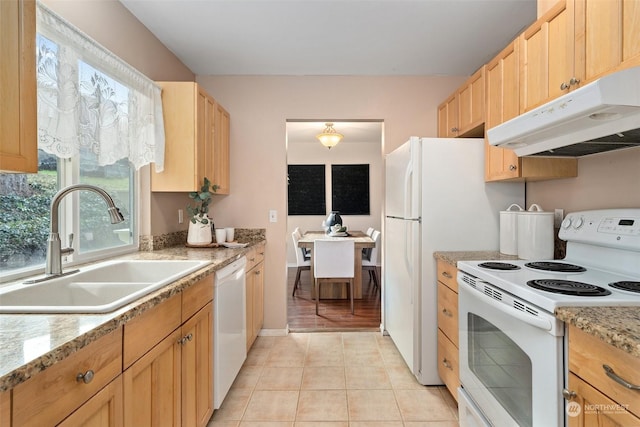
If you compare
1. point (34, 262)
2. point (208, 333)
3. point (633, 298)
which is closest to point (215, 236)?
point (208, 333)

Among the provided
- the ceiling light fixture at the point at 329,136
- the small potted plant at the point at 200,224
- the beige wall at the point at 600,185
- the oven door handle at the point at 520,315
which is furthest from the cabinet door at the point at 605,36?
the ceiling light fixture at the point at 329,136

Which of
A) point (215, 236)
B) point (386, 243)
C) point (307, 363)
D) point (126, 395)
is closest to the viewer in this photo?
point (126, 395)

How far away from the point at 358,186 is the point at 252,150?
344 centimetres

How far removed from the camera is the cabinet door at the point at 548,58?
1467 mm

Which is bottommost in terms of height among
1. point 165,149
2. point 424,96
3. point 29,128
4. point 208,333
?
point 208,333

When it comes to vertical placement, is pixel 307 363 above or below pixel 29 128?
below

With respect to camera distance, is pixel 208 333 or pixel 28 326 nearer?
pixel 28 326

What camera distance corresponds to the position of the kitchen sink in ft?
3.23

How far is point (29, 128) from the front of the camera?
0.90 metres

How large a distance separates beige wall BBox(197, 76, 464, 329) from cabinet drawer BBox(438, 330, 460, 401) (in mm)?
1507

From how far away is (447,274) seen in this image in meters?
1.99

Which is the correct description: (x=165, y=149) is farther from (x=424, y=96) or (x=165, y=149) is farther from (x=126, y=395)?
(x=424, y=96)

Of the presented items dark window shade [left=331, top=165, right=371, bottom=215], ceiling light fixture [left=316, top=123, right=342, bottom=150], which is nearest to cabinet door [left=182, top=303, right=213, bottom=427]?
ceiling light fixture [left=316, top=123, right=342, bottom=150]

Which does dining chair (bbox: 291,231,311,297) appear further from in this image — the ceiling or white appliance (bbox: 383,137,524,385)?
white appliance (bbox: 383,137,524,385)
